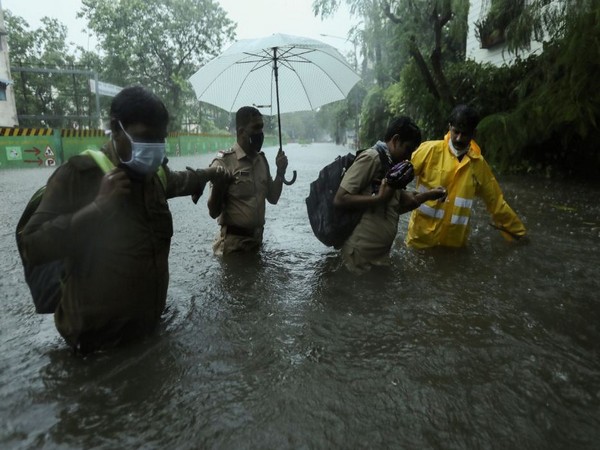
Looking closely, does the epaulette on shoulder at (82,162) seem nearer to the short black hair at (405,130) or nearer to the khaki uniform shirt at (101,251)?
the khaki uniform shirt at (101,251)

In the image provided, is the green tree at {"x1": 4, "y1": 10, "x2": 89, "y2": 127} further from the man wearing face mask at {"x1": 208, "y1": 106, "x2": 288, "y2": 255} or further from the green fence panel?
the man wearing face mask at {"x1": 208, "y1": 106, "x2": 288, "y2": 255}

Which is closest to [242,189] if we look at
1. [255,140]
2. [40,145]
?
[255,140]

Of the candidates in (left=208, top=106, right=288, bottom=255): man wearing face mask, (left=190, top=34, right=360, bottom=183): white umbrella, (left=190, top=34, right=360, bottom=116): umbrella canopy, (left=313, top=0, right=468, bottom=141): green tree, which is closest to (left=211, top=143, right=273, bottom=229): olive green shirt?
(left=208, top=106, right=288, bottom=255): man wearing face mask

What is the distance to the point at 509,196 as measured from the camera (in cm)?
802

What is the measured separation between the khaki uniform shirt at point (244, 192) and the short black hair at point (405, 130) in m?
1.32

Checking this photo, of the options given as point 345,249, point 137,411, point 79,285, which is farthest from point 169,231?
point 345,249

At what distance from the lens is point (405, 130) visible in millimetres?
3217

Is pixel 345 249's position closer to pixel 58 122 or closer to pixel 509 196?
pixel 509 196

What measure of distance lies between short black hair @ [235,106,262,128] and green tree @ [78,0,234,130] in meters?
33.9

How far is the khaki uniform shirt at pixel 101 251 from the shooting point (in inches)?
77.9

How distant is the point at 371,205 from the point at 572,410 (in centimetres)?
175

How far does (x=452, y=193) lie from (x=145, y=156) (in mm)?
2805

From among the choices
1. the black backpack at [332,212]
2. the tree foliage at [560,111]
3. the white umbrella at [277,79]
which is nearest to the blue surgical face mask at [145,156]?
the black backpack at [332,212]

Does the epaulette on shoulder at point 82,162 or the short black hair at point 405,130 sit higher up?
the short black hair at point 405,130
